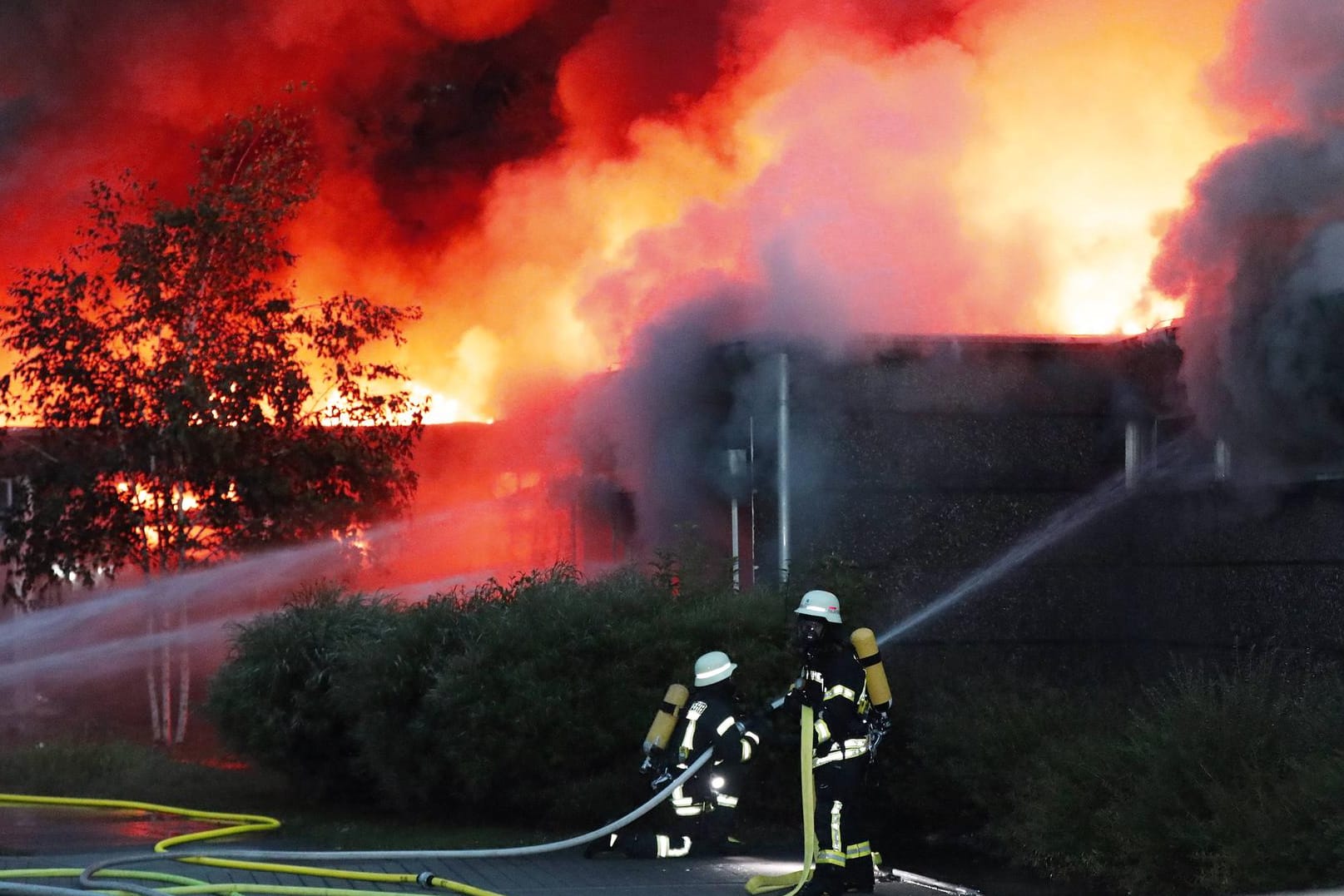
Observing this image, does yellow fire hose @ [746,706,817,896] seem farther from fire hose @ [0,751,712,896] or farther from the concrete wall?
the concrete wall

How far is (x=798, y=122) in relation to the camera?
1678cm

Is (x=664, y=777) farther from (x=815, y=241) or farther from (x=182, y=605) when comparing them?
(x=182, y=605)

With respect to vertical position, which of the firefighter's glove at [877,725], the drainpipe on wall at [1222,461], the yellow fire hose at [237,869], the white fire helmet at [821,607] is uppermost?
the drainpipe on wall at [1222,461]

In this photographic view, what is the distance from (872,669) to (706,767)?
Answer: 5.30ft

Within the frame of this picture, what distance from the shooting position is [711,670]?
9.33 m

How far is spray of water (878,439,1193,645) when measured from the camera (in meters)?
13.1

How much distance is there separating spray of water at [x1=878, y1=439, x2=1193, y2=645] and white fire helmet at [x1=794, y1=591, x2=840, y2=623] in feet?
15.7

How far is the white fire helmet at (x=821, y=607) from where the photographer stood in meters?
8.25

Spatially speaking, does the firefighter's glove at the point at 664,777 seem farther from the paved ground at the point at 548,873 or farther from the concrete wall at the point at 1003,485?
the concrete wall at the point at 1003,485

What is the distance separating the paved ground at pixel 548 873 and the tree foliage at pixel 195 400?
7.10 meters

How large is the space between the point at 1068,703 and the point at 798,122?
7697 mm

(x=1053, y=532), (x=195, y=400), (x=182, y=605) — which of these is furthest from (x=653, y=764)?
(x=182, y=605)

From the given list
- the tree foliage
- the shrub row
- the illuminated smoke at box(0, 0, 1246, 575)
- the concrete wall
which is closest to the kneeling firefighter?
the shrub row

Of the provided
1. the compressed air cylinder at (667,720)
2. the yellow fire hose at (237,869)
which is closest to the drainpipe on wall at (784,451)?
the compressed air cylinder at (667,720)
